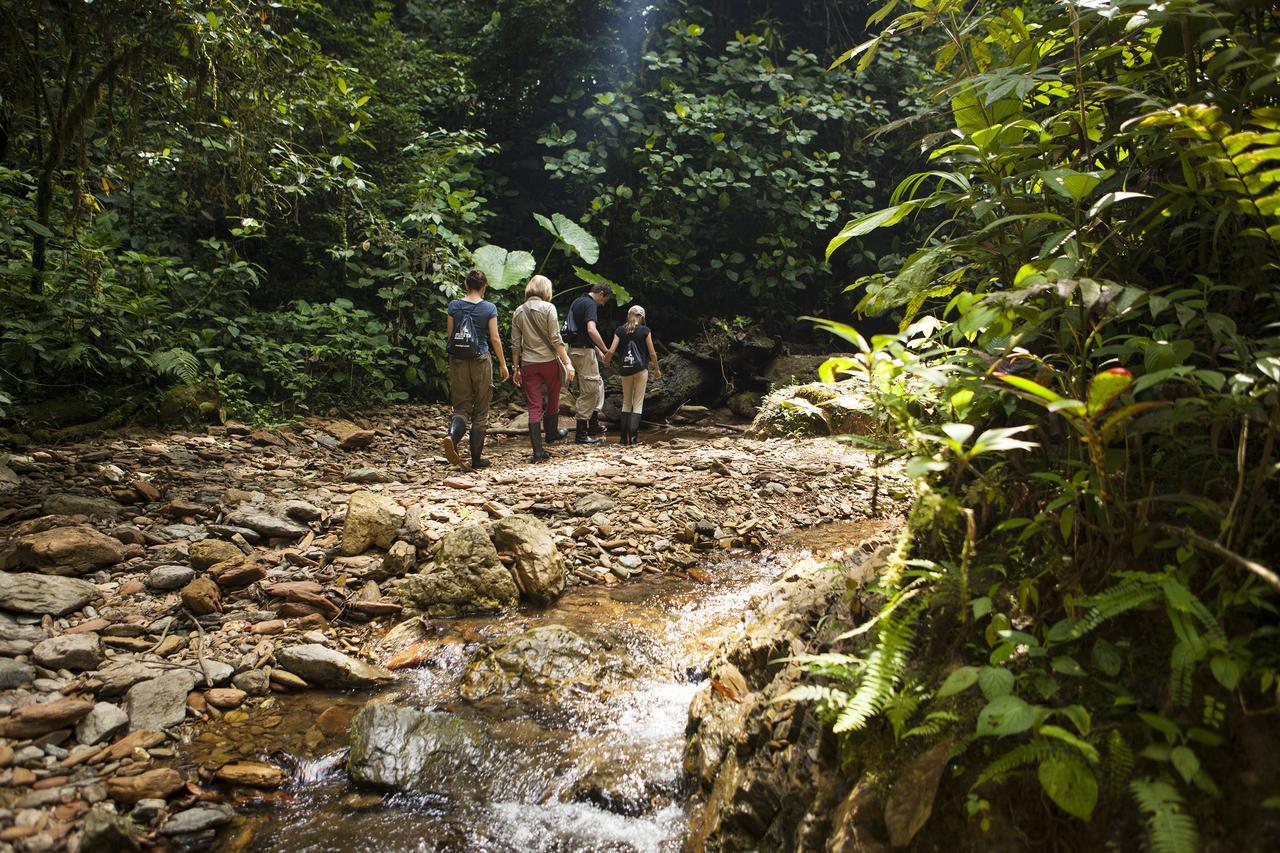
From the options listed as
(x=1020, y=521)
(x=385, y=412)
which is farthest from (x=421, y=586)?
(x=385, y=412)

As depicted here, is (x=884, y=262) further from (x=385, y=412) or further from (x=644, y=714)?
(x=644, y=714)

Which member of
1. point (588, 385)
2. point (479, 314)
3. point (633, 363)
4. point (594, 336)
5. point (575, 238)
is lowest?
point (588, 385)

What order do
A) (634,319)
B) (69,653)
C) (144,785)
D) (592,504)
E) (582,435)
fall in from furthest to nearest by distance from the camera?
(582,435) < (634,319) < (592,504) < (69,653) < (144,785)

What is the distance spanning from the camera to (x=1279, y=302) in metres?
1.77

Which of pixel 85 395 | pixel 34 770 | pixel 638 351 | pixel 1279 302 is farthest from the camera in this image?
pixel 638 351

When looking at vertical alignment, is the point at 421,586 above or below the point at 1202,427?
below

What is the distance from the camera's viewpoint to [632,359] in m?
9.99

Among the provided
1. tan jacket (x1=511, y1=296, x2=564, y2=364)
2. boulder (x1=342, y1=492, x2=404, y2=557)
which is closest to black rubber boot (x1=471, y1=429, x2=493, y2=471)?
tan jacket (x1=511, y1=296, x2=564, y2=364)

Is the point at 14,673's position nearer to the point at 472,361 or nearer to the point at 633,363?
the point at 472,361

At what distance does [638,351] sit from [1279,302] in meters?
8.48

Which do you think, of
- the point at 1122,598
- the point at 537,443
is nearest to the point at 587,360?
the point at 537,443

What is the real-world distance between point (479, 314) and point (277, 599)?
4.06m

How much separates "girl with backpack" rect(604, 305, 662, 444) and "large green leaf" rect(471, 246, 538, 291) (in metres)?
2.56

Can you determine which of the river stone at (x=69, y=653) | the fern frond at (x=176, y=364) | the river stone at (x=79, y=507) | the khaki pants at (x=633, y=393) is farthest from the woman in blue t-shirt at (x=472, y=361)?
the river stone at (x=69, y=653)
